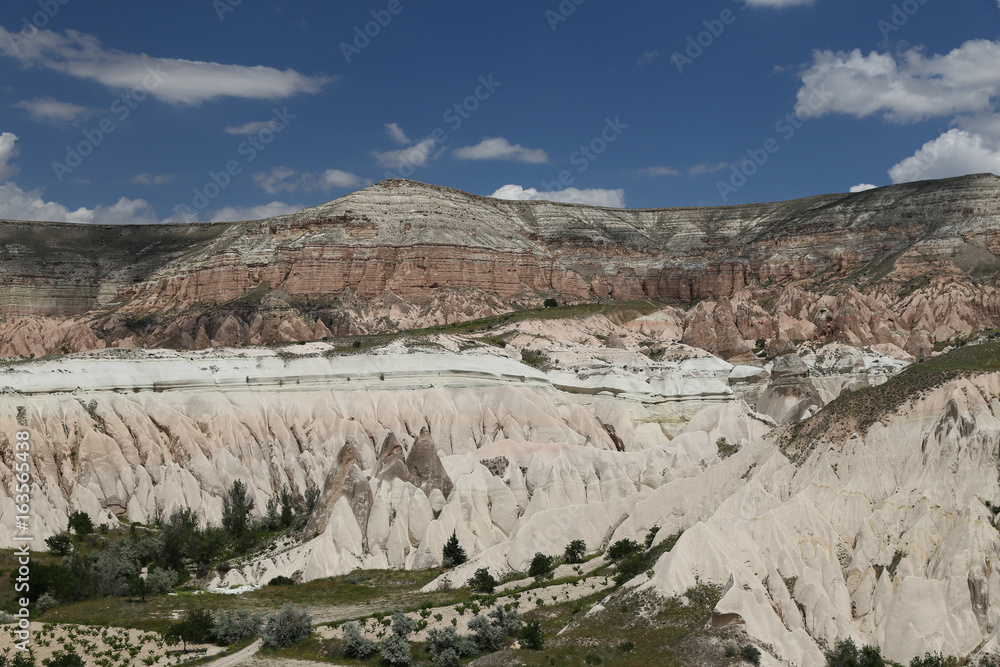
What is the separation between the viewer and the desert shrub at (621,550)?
1456 inches

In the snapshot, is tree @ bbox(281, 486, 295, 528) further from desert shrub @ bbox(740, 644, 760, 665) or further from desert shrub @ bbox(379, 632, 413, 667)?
desert shrub @ bbox(740, 644, 760, 665)

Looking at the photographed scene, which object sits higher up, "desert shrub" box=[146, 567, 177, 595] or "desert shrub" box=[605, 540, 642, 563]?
"desert shrub" box=[146, 567, 177, 595]

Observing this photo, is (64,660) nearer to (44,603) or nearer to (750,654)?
(44,603)

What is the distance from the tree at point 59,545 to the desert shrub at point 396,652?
76.1 ft

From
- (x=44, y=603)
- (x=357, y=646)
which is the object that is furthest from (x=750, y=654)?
(x=44, y=603)

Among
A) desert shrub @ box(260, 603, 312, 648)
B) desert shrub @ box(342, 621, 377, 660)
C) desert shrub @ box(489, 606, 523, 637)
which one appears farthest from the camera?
desert shrub @ box(260, 603, 312, 648)

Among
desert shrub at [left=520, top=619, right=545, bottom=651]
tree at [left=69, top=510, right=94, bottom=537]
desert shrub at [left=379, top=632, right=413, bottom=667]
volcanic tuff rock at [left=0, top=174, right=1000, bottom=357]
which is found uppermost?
volcanic tuff rock at [left=0, top=174, right=1000, bottom=357]

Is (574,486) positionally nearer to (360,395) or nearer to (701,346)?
(360,395)

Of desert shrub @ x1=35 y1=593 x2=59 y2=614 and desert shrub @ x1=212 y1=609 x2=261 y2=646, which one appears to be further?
desert shrub @ x1=35 y1=593 x2=59 y2=614

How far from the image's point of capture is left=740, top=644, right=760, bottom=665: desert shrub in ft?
86.2

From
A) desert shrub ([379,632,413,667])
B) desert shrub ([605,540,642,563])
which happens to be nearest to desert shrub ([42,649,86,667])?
desert shrub ([379,632,413,667])

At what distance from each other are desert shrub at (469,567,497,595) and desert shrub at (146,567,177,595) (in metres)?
13.0

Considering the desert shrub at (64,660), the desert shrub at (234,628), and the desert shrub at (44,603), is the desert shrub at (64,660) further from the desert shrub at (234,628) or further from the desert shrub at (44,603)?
the desert shrub at (44,603)

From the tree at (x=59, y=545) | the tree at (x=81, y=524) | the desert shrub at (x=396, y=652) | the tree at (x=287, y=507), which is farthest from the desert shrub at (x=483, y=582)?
the tree at (x=81, y=524)
